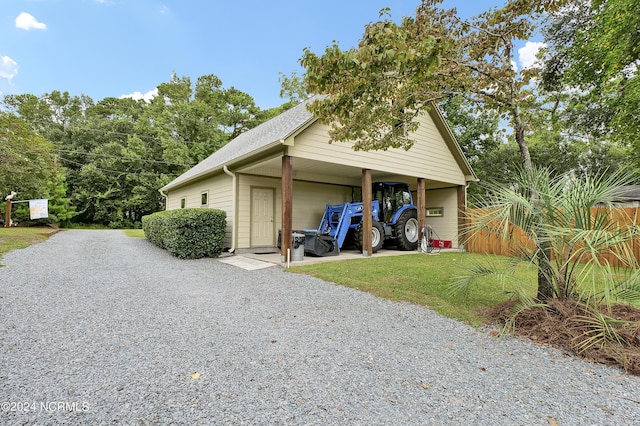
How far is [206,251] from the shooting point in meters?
8.63

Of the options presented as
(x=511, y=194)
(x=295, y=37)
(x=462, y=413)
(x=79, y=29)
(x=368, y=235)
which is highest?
(x=79, y=29)

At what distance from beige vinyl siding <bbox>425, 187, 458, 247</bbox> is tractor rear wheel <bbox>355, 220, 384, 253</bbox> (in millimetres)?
4271

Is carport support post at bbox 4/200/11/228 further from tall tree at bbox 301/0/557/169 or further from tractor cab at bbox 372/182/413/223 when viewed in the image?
tall tree at bbox 301/0/557/169

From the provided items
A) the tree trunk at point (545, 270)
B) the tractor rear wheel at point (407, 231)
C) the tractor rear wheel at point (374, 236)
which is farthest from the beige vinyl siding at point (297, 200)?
the tree trunk at point (545, 270)

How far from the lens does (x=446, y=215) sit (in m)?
12.9

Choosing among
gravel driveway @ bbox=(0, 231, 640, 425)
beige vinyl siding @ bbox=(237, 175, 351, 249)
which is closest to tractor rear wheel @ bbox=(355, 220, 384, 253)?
beige vinyl siding @ bbox=(237, 175, 351, 249)

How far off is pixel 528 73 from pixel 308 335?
4919mm

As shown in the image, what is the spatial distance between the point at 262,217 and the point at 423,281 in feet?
19.8

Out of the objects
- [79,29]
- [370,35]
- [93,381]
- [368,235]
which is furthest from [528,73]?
[79,29]

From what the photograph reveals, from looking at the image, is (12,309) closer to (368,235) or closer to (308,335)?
(308,335)

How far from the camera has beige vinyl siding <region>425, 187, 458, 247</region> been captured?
498 inches

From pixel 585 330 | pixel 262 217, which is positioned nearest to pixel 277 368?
pixel 585 330

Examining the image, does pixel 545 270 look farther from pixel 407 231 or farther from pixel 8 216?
pixel 8 216

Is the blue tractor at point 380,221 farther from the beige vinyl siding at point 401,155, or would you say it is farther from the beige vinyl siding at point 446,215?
the beige vinyl siding at point 446,215
